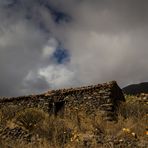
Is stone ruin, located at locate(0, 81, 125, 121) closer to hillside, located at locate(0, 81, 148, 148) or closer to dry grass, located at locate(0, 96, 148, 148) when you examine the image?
hillside, located at locate(0, 81, 148, 148)

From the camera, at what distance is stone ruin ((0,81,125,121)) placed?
19125 millimetres

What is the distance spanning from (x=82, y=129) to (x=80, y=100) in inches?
228

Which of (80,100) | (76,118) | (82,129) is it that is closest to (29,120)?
(82,129)

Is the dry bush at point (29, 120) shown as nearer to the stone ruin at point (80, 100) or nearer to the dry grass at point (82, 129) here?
the dry grass at point (82, 129)

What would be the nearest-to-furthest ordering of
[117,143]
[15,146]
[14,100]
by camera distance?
[117,143]
[15,146]
[14,100]

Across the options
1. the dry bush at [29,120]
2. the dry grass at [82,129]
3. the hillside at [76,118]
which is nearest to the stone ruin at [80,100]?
the hillside at [76,118]

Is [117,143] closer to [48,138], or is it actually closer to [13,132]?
[48,138]

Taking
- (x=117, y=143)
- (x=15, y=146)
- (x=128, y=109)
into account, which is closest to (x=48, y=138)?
(x=15, y=146)

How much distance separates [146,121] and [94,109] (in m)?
4.59

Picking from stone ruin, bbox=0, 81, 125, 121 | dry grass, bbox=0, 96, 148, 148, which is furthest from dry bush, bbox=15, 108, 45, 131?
stone ruin, bbox=0, 81, 125, 121

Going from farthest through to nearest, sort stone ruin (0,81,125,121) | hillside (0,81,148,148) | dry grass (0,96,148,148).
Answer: stone ruin (0,81,125,121)
hillside (0,81,148,148)
dry grass (0,96,148,148)

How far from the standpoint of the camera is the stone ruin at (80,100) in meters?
19.1

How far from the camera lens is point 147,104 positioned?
19938 millimetres

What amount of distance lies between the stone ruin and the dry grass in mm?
443
